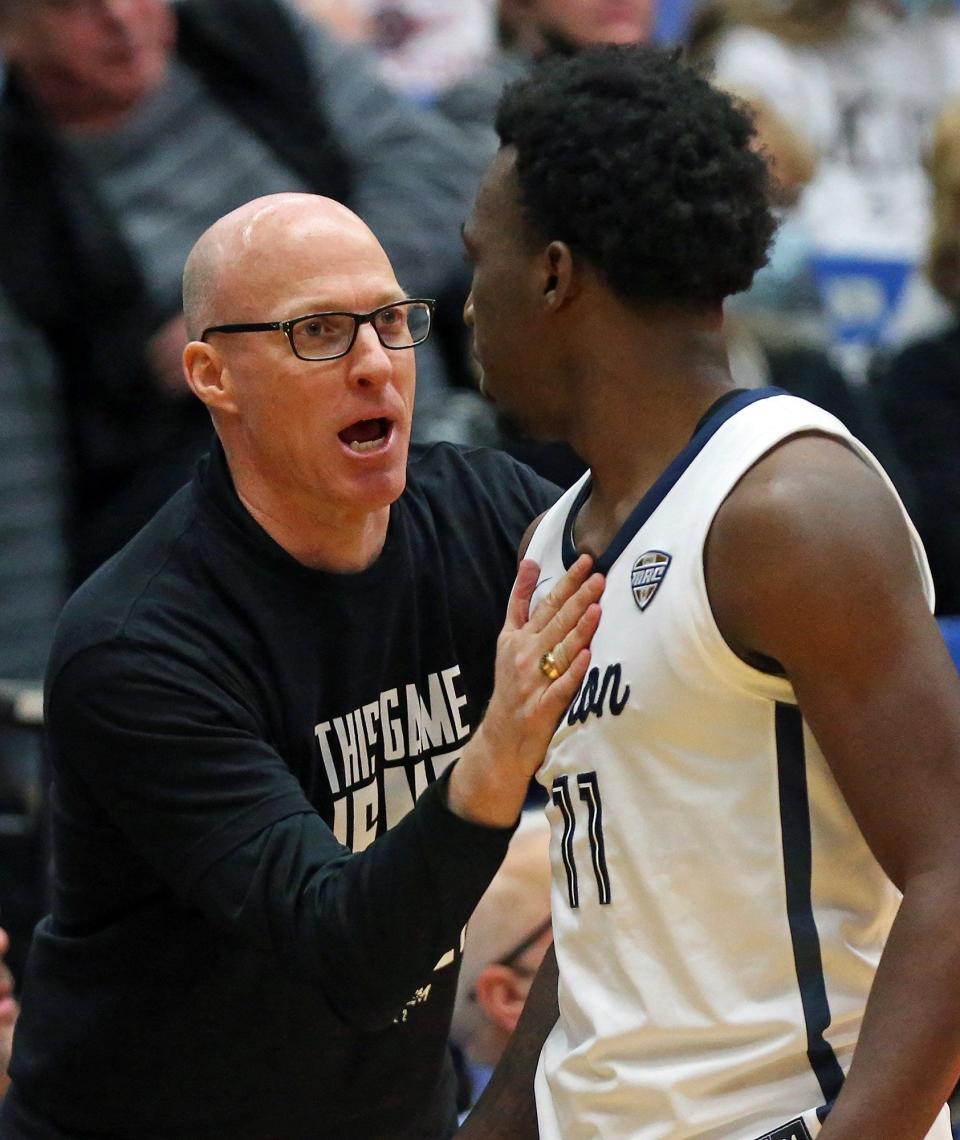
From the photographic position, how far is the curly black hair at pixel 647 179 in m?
1.87

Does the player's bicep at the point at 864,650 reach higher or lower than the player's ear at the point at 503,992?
higher

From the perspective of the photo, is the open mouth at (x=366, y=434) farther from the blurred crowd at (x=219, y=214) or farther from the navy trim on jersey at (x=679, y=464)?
the blurred crowd at (x=219, y=214)

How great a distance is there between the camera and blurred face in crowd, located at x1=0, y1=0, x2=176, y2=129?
3.71m

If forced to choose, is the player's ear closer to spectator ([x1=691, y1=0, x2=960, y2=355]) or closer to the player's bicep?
the player's bicep

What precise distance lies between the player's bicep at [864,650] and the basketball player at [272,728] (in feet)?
2.11

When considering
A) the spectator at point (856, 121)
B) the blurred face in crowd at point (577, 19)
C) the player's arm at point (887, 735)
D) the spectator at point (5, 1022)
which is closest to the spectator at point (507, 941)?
the spectator at point (5, 1022)

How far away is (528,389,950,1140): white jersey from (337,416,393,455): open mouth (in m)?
0.66

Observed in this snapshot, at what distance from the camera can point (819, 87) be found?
522 cm

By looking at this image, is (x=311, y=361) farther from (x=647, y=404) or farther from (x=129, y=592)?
(x=647, y=404)

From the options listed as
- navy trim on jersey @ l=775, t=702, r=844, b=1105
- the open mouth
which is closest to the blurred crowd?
the open mouth

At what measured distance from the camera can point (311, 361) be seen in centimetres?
247

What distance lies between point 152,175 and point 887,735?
2.45 m

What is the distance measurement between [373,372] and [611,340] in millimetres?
595

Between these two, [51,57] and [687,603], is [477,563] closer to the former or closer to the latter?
[687,603]
